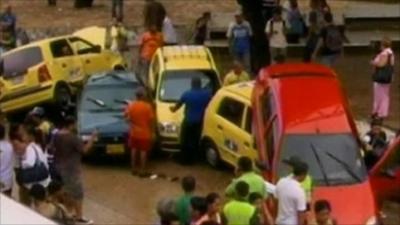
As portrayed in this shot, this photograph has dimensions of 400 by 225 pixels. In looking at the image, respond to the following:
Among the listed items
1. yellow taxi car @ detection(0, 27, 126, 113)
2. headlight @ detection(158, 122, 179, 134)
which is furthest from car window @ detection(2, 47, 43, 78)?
headlight @ detection(158, 122, 179, 134)

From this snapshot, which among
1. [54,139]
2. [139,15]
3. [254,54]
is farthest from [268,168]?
[139,15]

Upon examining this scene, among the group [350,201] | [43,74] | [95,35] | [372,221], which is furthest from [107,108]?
[372,221]

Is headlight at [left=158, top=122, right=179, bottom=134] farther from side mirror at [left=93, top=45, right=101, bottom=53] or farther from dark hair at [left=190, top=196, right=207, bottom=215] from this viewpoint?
dark hair at [left=190, top=196, right=207, bottom=215]

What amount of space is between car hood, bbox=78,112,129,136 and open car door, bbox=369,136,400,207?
18.6ft

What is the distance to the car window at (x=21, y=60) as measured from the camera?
25.4m

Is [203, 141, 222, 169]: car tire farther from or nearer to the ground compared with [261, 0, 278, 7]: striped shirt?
nearer to the ground

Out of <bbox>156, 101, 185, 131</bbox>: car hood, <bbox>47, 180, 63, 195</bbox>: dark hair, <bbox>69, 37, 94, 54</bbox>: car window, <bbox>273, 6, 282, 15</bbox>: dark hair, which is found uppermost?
<bbox>47, 180, 63, 195</bbox>: dark hair

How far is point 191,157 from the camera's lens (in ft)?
71.2

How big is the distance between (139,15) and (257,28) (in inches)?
487

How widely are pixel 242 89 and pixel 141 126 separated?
69.1 inches

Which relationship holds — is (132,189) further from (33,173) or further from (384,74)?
(384,74)

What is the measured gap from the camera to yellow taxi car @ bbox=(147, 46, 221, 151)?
21.6 metres

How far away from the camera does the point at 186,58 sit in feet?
77.4

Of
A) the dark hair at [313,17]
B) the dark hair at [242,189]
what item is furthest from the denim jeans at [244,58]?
the dark hair at [242,189]
